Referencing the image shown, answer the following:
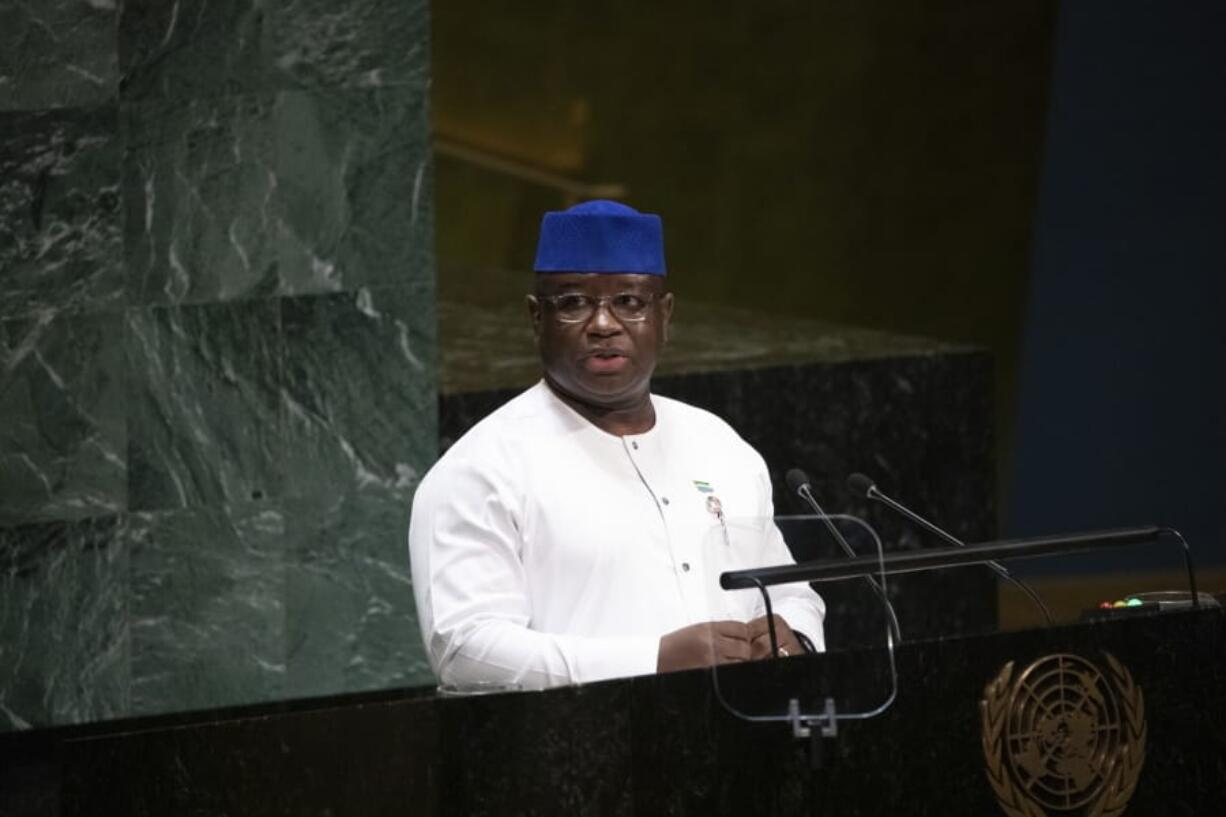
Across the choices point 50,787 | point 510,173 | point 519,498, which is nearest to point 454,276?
point 510,173

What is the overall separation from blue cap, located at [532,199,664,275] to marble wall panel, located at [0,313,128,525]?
6.91 feet

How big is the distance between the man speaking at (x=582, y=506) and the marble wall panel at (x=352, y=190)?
5.94 ft

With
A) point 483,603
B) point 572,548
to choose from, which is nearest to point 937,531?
point 572,548

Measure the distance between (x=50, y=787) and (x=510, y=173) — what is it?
12.4ft

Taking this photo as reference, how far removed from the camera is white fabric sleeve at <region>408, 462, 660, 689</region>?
3463mm

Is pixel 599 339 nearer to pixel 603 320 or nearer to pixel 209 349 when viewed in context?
pixel 603 320

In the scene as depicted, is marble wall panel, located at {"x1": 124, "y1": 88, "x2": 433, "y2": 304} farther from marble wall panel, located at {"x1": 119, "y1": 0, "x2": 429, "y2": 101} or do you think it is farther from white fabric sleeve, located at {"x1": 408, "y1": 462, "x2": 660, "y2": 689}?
white fabric sleeve, located at {"x1": 408, "y1": 462, "x2": 660, "y2": 689}

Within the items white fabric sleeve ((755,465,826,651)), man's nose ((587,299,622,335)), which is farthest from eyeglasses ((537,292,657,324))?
white fabric sleeve ((755,465,826,651))

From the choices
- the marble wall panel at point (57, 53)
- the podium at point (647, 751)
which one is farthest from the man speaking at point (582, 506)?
the marble wall panel at point (57, 53)

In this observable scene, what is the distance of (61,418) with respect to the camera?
219 inches

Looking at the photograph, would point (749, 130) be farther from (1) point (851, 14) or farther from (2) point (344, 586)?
(2) point (344, 586)

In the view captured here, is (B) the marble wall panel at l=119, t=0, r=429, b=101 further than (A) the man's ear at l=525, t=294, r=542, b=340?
Yes

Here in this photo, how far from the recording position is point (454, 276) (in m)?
7.70

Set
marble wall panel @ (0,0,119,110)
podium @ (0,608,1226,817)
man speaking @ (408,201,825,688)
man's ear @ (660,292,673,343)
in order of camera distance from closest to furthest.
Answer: podium @ (0,608,1226,817) → man speaking @ (408,201,825,688) → man's ear @ (660,292,673,343) → marble wall panel @ (0,0,119,110)
